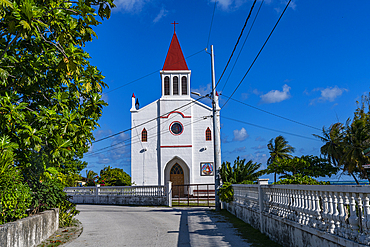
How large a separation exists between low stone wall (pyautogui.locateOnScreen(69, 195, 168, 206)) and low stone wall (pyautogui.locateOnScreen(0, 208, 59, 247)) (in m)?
12.6

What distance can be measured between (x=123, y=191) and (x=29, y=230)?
657 inches

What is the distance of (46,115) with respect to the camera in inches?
250

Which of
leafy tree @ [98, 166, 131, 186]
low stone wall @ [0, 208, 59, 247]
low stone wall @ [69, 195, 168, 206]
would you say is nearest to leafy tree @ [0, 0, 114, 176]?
low stone wall @ [0, 208, 59, 247]

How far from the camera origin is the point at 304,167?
1324 cm

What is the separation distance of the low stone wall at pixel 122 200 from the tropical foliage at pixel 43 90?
14553mm

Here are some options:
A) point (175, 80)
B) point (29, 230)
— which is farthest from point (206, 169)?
point (29, 230)

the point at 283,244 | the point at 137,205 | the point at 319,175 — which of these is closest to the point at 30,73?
the point at 283,244

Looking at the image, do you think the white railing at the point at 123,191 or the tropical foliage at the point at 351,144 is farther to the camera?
the tropical foliage at the point at 351,144

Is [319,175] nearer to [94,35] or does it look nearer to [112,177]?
[94,35]

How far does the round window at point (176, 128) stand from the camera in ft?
105

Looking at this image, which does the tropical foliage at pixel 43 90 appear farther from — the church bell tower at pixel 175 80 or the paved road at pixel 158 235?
the church bell tower at pixel 175 80

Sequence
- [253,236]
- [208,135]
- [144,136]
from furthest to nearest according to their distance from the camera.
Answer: [144,136], [208,135], [253,236]

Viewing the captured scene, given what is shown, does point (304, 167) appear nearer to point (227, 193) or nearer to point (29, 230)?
point (227, 193)

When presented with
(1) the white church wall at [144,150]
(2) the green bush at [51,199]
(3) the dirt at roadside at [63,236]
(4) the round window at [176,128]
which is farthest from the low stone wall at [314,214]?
(4) the round window at [176,128]
